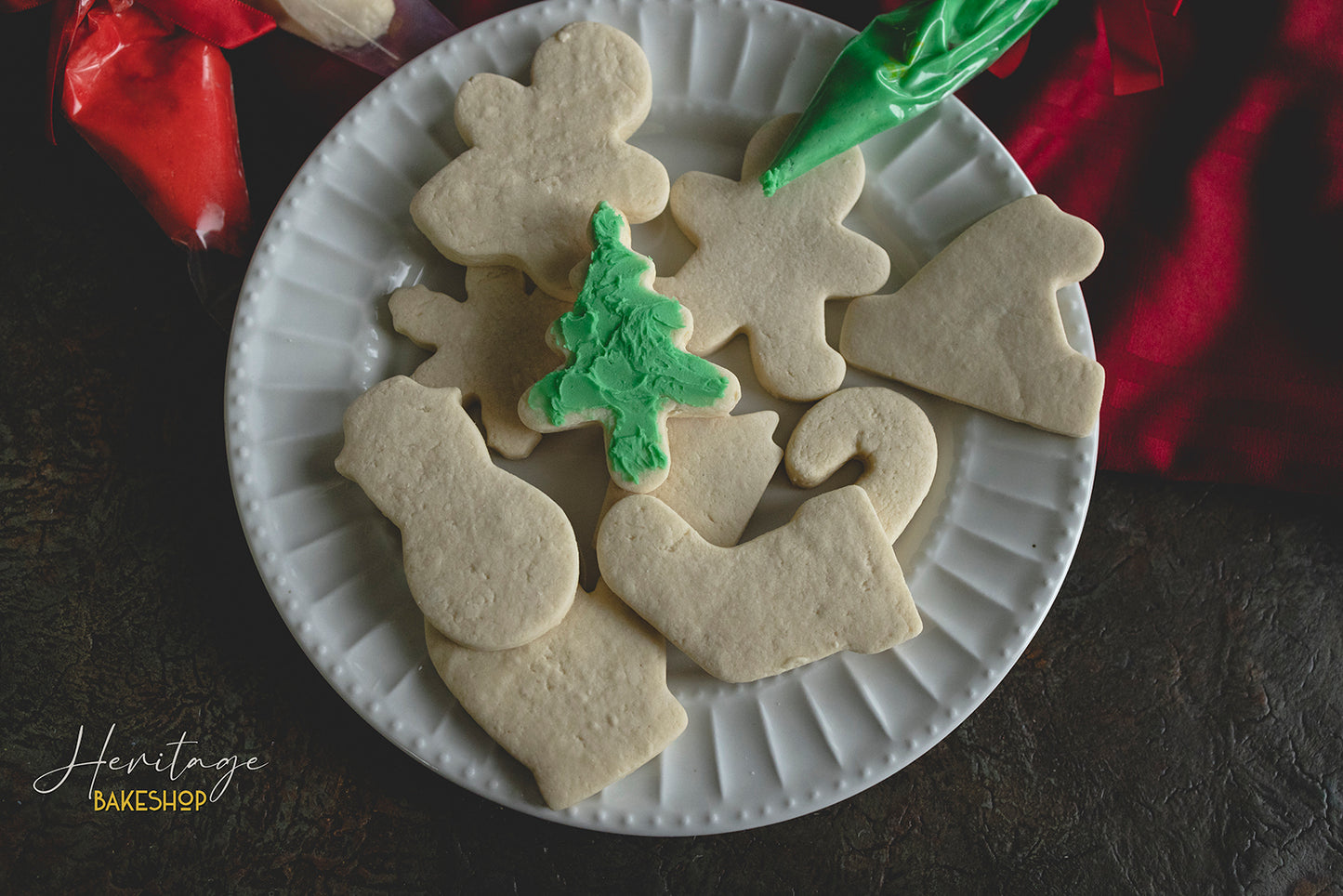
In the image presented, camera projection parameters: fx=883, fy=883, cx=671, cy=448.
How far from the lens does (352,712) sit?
122 centimetres

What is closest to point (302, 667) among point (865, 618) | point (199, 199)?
point (199, 199)

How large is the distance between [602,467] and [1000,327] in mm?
548

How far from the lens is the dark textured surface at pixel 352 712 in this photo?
1.20 m

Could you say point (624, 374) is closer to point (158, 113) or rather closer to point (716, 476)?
point (716, 476)

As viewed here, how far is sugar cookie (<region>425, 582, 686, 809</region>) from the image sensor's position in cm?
105

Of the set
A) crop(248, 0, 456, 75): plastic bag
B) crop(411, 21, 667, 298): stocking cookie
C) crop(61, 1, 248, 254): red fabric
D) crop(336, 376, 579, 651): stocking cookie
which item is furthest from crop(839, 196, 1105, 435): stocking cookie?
crop(61, 1, 248, 254): red fabric

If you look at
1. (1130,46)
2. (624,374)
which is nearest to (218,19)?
(624,374)

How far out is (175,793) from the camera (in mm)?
1198

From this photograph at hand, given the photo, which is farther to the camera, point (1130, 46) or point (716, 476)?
point (1130, 46)

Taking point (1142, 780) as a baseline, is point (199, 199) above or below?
above

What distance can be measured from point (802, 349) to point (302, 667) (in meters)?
0.81

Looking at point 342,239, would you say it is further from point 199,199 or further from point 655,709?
point 655,709

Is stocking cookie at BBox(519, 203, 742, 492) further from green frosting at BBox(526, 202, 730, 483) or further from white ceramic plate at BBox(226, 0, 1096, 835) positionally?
white ceramic plate at BBox(226, 0, 1096, 835)

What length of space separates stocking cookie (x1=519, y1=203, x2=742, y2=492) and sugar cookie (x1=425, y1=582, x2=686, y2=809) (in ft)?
0.70
